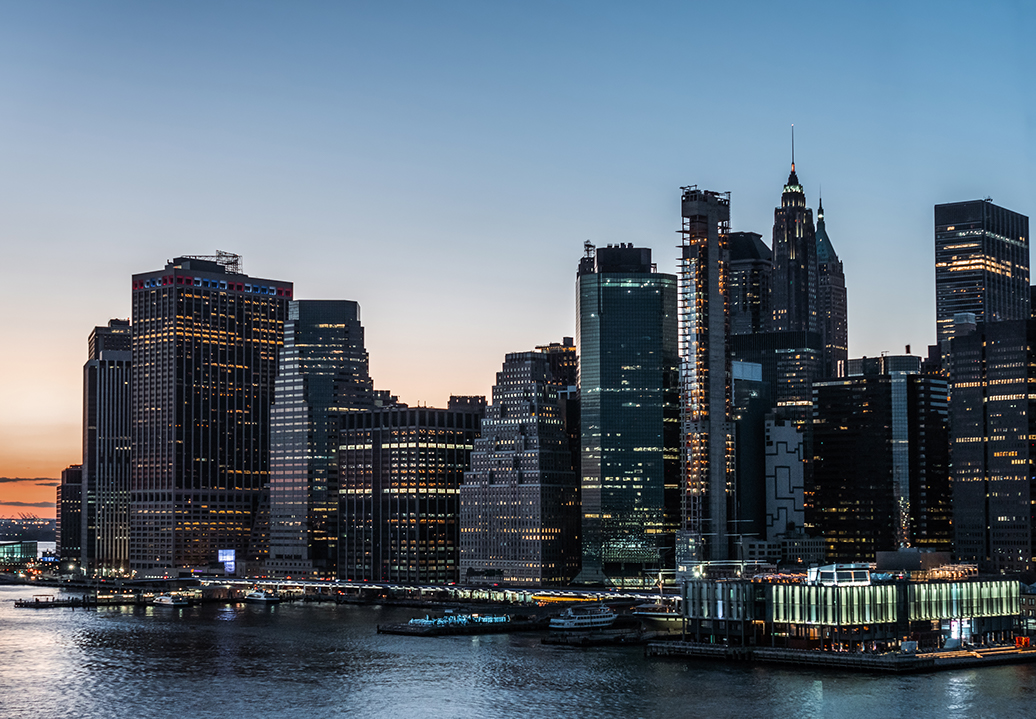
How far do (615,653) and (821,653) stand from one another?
34.5 m

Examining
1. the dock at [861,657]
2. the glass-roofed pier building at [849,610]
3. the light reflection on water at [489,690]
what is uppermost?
the glass-roofed pier building at [849,610]

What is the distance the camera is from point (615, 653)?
198 meters

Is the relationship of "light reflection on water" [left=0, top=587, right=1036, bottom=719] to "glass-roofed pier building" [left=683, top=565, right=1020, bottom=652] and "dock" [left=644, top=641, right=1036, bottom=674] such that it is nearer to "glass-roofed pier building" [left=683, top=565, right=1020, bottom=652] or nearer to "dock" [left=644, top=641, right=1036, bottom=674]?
"dock" [left=644, top=641, right=1036, bottom=674]

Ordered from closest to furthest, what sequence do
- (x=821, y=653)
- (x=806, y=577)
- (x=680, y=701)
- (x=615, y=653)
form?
(x=680, y=701)
(x=821, y=653)
(x=806, y=577)
(x=615, y=653)

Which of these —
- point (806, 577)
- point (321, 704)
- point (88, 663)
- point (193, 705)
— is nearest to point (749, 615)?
point (806, 577)

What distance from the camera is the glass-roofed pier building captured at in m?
174

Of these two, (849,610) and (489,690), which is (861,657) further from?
(489,690)

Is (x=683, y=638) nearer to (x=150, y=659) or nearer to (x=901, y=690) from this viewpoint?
(x=901, y=690)

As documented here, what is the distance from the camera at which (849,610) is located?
570 feet

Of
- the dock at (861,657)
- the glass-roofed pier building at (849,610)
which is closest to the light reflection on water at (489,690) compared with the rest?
the dock at (861,657)

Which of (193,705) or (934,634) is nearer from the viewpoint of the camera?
(193,705)

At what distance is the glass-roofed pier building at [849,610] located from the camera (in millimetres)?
174250

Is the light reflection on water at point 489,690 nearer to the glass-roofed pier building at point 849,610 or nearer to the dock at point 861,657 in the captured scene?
the dock at point 861,657

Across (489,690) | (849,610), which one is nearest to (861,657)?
(849,610)
